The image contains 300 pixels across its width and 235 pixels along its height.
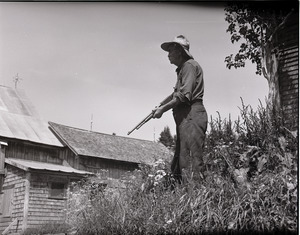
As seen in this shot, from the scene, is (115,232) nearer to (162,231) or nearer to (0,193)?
(162,231)

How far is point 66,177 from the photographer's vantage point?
32.6ft

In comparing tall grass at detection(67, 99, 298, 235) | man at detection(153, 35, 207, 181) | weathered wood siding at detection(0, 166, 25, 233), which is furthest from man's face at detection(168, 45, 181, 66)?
weathered wood siding at detection(0, 166, 25, 233)

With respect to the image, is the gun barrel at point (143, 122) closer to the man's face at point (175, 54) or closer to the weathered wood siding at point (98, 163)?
the man's face at point (175, 54)

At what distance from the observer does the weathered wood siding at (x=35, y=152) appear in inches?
393

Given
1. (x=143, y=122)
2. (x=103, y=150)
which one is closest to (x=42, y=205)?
(x=103, y=150)

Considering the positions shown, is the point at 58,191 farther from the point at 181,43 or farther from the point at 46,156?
the point at 181,43

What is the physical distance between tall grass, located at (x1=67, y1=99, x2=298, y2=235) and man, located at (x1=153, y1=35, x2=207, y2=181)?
0.71 ft

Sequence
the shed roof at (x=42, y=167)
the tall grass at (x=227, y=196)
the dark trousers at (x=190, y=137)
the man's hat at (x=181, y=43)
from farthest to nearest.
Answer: the shed roof at (x=42, y=167)
the man's hat at (x=181, y=43)
the dark trousers at (x=190, y=137)
the tall grass at (x=227, y=196)

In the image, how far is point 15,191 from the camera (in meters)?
11.0

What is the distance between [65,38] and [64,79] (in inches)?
23.3

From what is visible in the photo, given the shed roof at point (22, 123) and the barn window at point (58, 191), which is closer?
the shed roof at point (22, 123)

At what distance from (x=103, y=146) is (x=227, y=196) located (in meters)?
6.23

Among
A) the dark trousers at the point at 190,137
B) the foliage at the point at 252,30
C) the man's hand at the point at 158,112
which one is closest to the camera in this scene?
the dark trousers at the point at 190,137

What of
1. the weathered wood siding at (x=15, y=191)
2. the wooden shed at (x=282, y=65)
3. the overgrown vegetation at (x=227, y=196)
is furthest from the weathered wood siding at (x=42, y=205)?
the wooden shed at (x=282, y=65)
